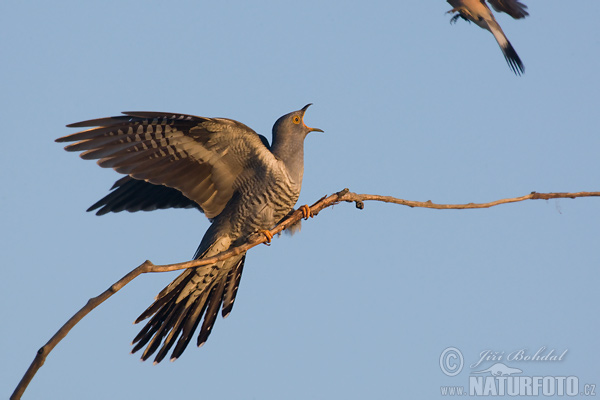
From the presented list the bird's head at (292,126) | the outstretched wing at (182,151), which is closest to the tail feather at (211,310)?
the outstretched wing at (182,151)

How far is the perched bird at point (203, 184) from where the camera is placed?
5.21 m

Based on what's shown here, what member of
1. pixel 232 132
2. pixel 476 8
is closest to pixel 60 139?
pixel 232 132

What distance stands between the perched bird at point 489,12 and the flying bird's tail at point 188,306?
4.34 m

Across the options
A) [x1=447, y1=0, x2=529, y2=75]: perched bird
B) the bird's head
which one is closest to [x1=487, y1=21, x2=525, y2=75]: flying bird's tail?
[x1=447, y1=0, x2=529, y2=75]: perched bird

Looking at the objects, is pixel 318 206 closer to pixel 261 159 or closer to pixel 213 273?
pixel 261 159

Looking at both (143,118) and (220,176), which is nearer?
(143,118)

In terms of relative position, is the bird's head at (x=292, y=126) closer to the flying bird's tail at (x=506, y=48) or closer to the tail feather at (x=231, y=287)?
the tail feather at (x=231, y=287)

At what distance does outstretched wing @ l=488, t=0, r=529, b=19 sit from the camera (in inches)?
317

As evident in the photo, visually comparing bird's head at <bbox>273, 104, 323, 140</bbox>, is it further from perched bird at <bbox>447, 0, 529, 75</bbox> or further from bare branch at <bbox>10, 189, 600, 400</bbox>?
perched bird at <bbox>447, 0, 529, 75</bbox>

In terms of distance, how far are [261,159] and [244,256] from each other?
41.1 inches

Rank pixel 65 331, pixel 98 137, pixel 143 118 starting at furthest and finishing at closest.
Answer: pixel 143 118, pixel 98 137, pixel 65 331

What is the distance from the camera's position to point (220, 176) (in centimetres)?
570

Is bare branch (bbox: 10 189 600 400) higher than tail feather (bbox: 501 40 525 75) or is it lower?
lower

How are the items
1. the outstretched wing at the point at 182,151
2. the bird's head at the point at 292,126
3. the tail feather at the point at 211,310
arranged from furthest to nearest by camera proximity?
the bird's head at the point at 292,126
the tail feather at the point at 211,310
the outstretched wing at the point at 182,151
